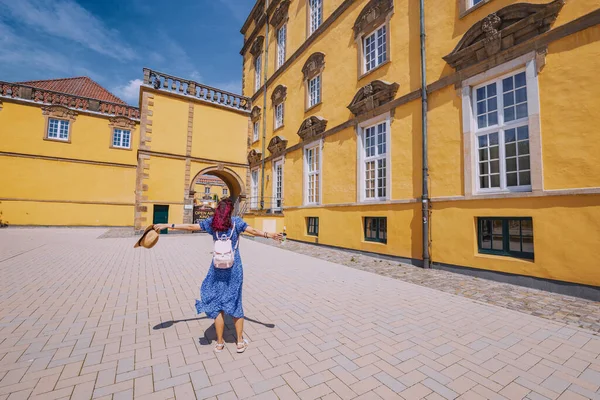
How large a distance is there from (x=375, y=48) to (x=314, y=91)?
4369mm

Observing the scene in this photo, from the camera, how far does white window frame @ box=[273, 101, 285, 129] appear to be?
1764 cm

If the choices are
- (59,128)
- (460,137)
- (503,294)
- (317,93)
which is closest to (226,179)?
(317,93)

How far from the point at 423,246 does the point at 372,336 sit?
5.29 m

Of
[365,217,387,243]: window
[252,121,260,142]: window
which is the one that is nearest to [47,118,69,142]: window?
[252,121,260,142]: window

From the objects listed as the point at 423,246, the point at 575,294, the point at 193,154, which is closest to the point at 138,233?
the point at 193,154

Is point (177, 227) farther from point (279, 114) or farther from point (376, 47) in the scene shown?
point (279, 114)

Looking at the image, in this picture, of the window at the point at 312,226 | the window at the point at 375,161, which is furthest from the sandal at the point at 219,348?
the window at the point at 312,226

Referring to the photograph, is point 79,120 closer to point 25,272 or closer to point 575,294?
point 25,272

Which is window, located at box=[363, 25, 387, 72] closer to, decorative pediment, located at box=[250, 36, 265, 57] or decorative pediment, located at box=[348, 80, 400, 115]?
decorative pediment, located at box=[348, 80, 400, 115]

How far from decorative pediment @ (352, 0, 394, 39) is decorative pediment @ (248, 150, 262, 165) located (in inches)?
421

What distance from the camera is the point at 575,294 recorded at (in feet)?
17.5

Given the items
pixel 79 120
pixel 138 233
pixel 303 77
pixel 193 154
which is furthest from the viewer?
pixel 79 120

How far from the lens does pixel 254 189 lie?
21.3m

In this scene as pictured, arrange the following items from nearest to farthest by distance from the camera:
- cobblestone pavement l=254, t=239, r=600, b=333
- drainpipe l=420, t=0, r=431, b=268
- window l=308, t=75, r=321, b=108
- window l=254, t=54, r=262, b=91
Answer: cobblestone pavement l=254, t=239, r=600, b=333 → drainpipe l=420, t=0, r=431, b=268 → window l=308, t=75, r=321, b=108 → window l=254, t=54, r=262, b=91
